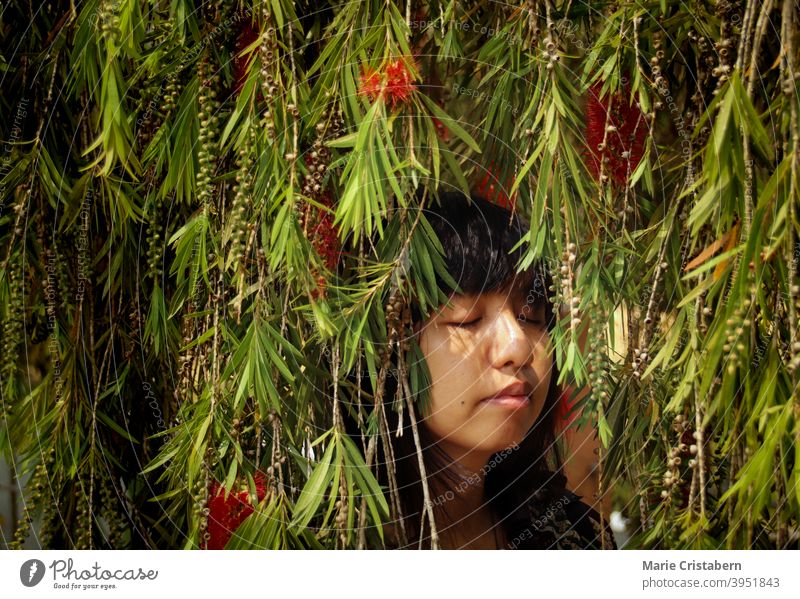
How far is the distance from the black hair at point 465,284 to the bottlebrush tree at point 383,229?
0.09 feet

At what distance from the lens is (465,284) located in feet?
3.81

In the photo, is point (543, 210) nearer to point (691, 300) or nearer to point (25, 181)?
point (691, 300)

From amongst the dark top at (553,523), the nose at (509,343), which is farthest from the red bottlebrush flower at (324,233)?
the dark top at (553,523)

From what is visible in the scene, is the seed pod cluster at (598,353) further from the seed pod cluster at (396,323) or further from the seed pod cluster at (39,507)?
the seed pod cluster at (39,507)

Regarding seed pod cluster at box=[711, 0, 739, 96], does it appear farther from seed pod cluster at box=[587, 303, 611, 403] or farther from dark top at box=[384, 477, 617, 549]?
dark top at box=[384, 477, 617, 549]

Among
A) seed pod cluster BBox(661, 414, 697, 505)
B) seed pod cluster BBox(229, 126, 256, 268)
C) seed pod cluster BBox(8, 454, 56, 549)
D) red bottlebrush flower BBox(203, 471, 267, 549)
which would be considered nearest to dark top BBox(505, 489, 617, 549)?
seed pod cluster BBox(661, 414, 697, 505)

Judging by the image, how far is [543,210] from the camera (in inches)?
42.2

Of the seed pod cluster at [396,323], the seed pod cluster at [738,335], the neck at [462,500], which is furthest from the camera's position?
the neck at [462,500]

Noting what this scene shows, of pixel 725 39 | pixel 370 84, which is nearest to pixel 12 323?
pixel 370 84

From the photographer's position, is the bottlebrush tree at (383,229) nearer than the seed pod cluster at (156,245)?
Yes

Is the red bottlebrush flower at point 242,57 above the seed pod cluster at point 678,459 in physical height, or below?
above

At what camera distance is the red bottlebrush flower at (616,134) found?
110 centimetres

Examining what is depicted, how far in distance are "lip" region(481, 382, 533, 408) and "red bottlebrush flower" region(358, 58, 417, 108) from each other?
16.0 inches
